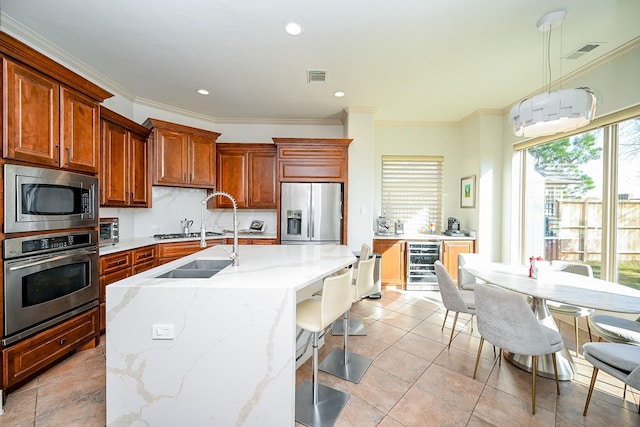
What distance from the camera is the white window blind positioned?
465cm

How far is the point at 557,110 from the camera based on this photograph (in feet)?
5.67

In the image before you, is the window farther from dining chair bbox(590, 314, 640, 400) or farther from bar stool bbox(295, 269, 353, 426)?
bar stool bbox(295, 269, 353, 426)

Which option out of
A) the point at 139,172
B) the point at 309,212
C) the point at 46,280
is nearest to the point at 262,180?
the point at 309,212

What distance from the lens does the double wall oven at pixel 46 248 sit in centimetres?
171

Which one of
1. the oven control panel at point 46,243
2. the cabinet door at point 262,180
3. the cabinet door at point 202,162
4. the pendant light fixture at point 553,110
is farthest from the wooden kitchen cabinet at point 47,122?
the pendant light fixture at point 553,110

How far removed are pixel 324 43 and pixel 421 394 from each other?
300cm

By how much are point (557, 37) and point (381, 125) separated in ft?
8.42

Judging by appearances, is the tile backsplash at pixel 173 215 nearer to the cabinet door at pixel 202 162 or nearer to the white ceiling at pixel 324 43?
the cabinet door at pixel 202 162

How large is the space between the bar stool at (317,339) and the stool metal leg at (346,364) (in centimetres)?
20

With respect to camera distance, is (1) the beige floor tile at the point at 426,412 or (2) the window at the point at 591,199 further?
(2) the window at the point at 591,199

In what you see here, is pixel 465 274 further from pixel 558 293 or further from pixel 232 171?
pixel 232 171

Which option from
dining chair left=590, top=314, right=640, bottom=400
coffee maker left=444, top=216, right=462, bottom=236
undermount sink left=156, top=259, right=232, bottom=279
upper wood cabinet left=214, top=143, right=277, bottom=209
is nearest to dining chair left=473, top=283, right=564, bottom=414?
dining chair left=590, top=314, right=640, bottom=400

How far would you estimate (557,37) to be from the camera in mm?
2246

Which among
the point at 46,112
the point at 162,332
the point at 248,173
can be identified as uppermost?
the point at 46,112
